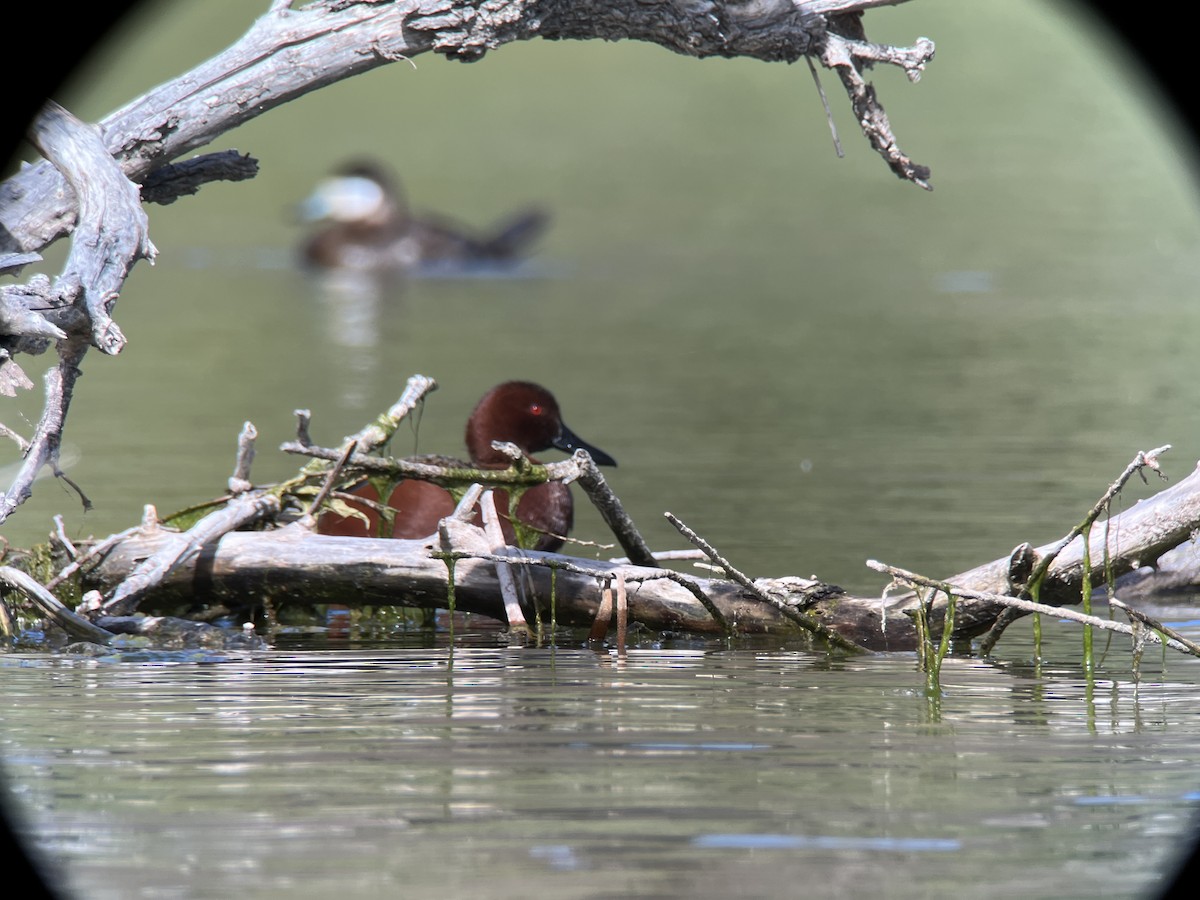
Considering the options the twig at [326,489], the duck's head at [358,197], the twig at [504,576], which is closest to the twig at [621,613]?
the twig at [504,576]

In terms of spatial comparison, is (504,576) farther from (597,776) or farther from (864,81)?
(864,81)

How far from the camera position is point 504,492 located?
22.8 feet

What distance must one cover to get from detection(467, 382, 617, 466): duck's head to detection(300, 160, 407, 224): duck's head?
17863 mm

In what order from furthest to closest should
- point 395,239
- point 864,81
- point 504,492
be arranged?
point 395,239 < point 504,492 < point 864,81

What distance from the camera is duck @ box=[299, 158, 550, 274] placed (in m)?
24.0

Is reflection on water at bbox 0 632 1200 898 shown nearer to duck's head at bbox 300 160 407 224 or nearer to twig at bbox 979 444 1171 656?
twig at bbox 979 444 1171 656

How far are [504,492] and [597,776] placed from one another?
9.92ft

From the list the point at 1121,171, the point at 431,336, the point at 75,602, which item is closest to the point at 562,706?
the point at 75,602

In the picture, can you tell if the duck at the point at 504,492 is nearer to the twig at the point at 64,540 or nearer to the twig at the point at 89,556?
the twig at the point at 89,556

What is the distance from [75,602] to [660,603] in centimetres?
220

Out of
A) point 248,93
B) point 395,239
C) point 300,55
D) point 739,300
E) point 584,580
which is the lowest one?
point 584,580

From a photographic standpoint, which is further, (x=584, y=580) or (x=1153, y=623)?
(x=584, y=580)

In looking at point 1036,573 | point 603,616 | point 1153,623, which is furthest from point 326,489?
point 1153,623

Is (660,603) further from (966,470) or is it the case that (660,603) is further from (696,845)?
(966,470)
